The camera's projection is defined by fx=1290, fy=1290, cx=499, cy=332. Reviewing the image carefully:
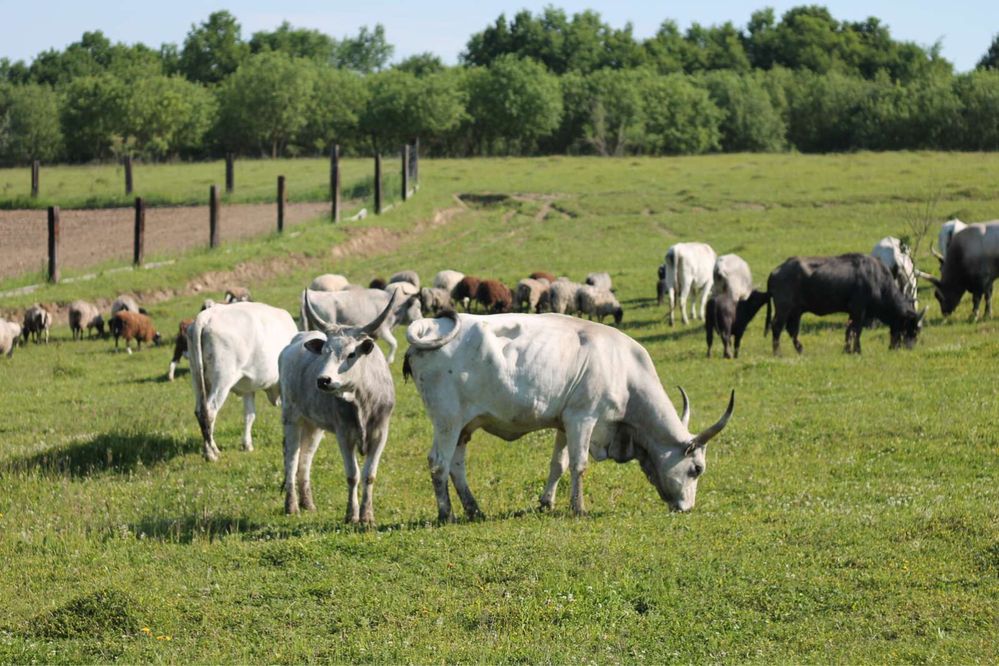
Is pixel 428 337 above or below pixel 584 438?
above

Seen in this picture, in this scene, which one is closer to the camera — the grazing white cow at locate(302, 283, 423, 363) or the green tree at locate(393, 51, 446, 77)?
the grazing white cow at locate(302, 283, 423, 363)

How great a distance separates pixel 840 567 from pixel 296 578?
163 inches

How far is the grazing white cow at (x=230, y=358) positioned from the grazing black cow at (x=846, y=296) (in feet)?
31.4

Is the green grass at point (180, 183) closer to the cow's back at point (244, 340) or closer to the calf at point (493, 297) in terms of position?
the calf at point (493, 297)

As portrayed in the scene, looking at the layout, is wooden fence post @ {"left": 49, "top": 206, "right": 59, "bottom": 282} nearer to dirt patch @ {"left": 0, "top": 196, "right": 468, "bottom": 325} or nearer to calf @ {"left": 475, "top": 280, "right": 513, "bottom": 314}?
dirt patch @ {"left": 0, "top": 196, "right": 468, "bottom": 325}

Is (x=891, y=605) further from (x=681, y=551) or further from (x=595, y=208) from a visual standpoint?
(x=595, y=208)

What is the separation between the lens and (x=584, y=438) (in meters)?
11.8

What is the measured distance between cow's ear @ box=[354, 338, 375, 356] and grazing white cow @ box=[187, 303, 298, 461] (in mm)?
3906

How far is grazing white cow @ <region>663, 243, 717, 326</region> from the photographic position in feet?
85.0

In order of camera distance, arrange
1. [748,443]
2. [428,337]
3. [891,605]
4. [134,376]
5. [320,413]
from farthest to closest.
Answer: [134,376] → [748,443] → [320,413] → [428,337] → [891,605]

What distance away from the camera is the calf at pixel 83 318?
25453mm

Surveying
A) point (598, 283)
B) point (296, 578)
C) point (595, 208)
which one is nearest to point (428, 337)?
point (296, 578)

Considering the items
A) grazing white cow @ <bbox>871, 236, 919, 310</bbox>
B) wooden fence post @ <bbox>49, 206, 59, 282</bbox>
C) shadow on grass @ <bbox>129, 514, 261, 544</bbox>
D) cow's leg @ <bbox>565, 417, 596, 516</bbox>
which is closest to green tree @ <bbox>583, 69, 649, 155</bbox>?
grazing white cow @ <bbox>871, 236, 919, 310</bbox>

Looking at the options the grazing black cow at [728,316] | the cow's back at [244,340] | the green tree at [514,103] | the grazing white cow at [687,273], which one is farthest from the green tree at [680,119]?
the cow's back at [244,340]
